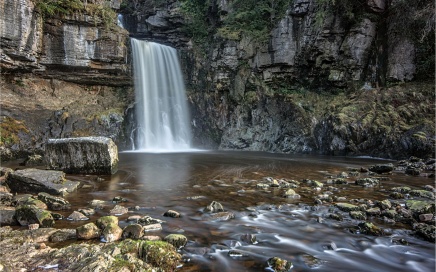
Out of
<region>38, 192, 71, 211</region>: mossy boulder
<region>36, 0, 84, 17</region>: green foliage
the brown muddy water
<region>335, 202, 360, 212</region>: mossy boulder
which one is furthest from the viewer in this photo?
<region>36, 0, 84, 17</region>: green foliage

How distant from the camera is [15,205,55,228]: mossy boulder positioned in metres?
4.28

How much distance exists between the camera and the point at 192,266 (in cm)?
327

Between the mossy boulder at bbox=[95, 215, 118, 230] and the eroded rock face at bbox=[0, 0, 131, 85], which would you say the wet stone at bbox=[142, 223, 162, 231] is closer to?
the mossy boulder at bbox=[95, 215, 118, 230]

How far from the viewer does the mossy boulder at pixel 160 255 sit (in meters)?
3.17

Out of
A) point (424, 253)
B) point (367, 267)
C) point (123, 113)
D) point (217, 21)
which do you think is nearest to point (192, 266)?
point (367, 267)

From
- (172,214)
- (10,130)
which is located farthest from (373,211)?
(10,130)

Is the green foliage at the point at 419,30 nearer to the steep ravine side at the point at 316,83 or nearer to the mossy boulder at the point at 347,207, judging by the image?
the steep ravine side at the point at 316,83

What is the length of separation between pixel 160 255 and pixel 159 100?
2204 centimetres

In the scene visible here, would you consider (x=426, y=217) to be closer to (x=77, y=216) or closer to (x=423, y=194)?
(x=423, y=194)

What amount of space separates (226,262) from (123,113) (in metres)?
21.3

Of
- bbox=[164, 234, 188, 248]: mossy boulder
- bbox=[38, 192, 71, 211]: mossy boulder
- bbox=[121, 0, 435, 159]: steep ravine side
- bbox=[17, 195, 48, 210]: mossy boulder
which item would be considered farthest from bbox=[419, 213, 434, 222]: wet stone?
bbox=[121, 0, 435, 159]: steep ravine side

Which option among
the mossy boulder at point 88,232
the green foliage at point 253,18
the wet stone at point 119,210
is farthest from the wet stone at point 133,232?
the green foliage at point 253,18

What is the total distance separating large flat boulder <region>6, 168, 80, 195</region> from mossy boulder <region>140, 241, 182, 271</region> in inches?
164

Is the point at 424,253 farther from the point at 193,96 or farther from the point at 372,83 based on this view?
the point at 193,96
